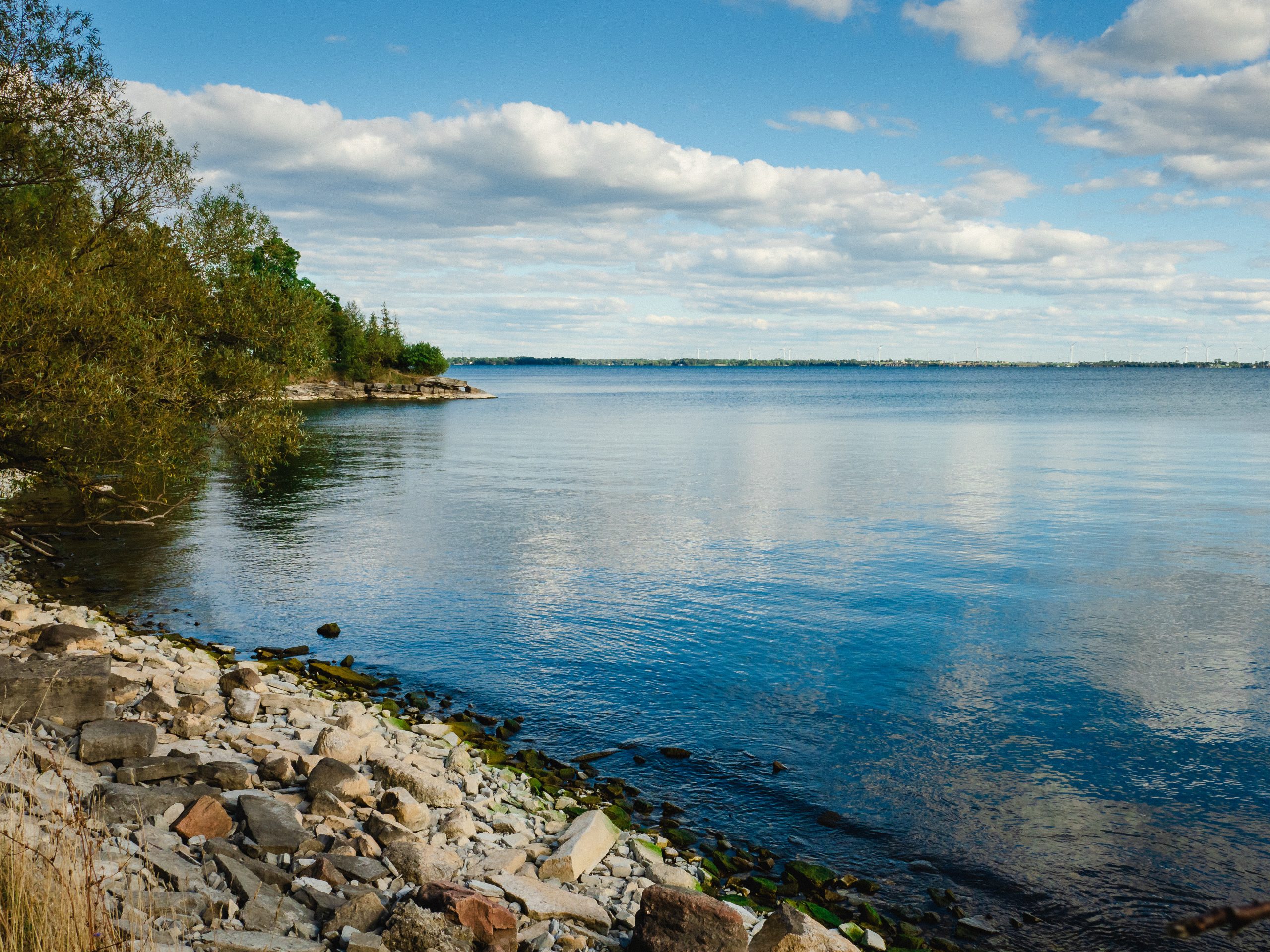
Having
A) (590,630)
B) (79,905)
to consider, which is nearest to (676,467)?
(590,630)

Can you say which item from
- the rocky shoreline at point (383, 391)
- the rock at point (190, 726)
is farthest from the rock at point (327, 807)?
the rocky shoreline at point (383, 391)

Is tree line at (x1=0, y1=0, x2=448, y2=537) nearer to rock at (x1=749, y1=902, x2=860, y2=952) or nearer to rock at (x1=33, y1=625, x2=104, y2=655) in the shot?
rock at (x1=33, y1=625, x2=104, y2=655)

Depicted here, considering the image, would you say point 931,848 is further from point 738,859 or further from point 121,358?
point 121,358

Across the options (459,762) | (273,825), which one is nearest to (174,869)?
(273,825)

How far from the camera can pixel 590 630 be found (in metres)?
26.3

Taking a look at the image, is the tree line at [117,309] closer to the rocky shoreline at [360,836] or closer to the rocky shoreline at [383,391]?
the rocky shoreline at [360,836]

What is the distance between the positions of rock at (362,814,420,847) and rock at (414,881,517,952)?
198cm

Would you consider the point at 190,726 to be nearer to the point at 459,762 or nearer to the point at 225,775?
the point at 225,775

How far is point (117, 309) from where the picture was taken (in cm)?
2058

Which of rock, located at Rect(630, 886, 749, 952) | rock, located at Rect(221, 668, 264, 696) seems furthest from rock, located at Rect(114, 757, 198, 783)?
rock, located at Rect(630, 886, 749, 952)

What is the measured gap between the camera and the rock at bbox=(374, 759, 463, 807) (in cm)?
1445

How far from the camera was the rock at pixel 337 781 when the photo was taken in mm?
13656

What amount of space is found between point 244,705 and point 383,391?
171 meters

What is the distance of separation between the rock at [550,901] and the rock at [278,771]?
3.98 m
